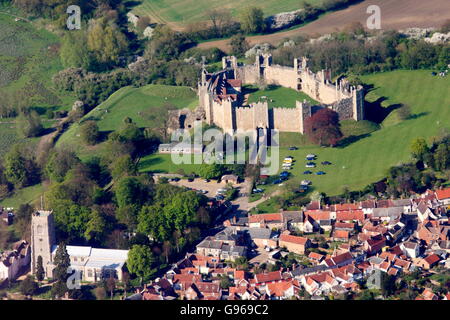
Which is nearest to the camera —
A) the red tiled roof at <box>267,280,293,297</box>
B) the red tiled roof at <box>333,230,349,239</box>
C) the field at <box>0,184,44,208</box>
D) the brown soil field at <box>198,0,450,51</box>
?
the red tiled roof at <box>267,280,293,297</box>

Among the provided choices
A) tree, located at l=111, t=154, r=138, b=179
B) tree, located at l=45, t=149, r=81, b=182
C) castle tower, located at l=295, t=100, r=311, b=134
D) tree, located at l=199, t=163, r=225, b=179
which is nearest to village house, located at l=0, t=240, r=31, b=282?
tree, located at l=45, t=149, r=81, b=182

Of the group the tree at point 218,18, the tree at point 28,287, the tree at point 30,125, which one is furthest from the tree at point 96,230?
the tree at point 218,18

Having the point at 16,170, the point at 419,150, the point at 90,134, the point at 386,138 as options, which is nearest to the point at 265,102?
the point at 386,138

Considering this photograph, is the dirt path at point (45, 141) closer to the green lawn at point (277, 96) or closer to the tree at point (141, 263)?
the green lawn at point (277, 96)

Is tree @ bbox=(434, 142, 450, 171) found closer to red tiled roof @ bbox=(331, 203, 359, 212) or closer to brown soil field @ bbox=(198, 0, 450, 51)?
red tiled roof @ bbox=(331, 203, 359, 212)

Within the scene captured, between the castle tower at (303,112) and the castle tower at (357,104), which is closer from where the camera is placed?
the castle tower at (303,112)

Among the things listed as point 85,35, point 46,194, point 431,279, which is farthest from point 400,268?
point 85,35
